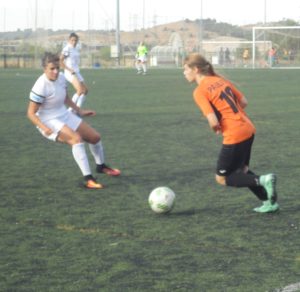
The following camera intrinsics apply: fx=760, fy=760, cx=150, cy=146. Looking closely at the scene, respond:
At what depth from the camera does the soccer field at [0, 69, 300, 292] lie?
16.7ft

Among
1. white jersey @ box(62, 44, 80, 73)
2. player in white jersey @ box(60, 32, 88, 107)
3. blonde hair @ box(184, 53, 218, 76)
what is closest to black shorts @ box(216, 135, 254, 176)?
blonde hair @ box(184, 53, 218, 76)

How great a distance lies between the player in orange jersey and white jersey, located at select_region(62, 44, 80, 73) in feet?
34.2

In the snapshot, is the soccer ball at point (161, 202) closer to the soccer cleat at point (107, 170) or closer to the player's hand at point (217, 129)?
the player's hand at point (217, 129)

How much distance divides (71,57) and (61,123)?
355 inches

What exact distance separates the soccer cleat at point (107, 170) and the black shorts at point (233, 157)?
2.35 meters

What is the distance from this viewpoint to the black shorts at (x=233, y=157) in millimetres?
6832

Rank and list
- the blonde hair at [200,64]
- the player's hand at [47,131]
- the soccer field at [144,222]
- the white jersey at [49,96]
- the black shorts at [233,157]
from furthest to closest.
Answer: the white jersey at [49,96] → the player's hand at [47,131] → the black shorts at [233,157] → the blonde hair at [200,64] → the soccer field at [144,222]

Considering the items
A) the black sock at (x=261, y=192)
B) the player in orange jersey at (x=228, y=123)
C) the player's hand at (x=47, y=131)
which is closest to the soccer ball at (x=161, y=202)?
the player in orange jersey at (x=228, y=123)

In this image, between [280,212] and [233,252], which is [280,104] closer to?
[280,212]

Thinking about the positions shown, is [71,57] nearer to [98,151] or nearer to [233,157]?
[98,151]

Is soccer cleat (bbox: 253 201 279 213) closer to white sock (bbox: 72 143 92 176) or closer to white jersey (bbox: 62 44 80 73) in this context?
white sock (bbox: 72 143 92 176)

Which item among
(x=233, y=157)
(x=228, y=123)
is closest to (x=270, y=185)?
(x=233, y=157)

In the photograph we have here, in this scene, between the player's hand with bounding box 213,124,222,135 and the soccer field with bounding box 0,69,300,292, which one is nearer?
the soccer field with bounding box 0,69,300,292

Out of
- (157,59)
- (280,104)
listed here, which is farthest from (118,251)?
(157,59)
